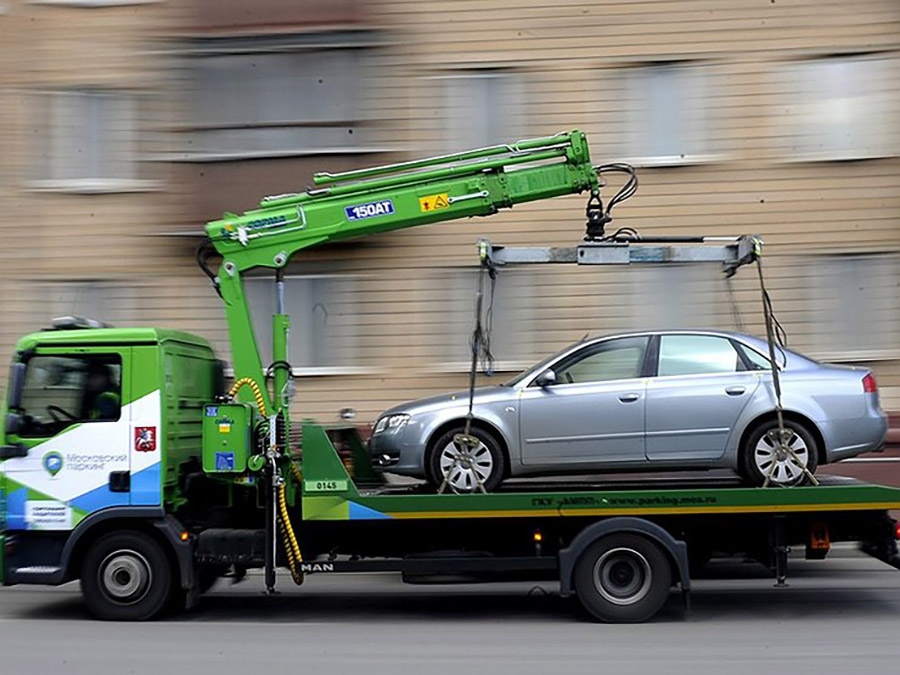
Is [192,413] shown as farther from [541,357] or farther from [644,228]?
[644,228]

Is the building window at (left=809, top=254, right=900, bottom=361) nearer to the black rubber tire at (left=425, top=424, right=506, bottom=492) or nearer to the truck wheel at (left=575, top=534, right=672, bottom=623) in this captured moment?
the black rubber tire at (left=425, top=424, right=506, bottom=492)

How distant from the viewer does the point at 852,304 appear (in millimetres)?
15672

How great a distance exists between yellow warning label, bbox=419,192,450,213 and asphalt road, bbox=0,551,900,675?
339cm

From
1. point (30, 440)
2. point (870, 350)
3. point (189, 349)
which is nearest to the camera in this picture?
point (30, 440)

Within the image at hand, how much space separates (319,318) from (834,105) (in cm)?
749

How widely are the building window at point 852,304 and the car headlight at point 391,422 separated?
7.57 metres

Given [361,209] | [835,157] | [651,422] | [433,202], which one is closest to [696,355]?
[651,422]

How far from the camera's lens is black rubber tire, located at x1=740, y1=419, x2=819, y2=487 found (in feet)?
31.9

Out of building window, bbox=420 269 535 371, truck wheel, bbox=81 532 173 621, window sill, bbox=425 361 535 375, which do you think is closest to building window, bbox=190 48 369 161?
building window, bbox=420 269 535 371

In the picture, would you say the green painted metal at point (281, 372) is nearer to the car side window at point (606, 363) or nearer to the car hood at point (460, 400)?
the car hood at point (460, 400)

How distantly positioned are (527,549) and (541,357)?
6610 millimetres

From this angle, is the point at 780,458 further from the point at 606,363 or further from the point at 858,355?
the point at 858,355

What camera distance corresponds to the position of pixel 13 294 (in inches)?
643

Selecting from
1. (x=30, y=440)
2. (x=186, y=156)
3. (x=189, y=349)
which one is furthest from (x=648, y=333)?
(x=186, y=156)
